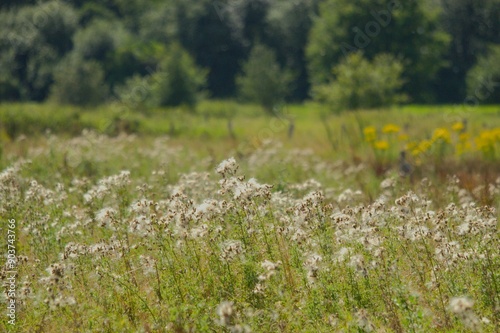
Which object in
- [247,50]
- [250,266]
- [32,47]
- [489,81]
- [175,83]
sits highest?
[250,266]

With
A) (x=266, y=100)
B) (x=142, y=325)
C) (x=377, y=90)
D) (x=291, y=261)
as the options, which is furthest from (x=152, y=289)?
(x=266, y=100)

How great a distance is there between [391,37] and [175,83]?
21741 millimetres

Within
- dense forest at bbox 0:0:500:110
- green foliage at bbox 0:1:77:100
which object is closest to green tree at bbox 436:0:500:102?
dense forest at bbox 0:0:500:110

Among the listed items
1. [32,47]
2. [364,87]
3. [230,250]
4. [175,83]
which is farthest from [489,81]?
[32,47]

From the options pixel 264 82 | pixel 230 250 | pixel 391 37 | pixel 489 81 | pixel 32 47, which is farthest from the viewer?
pixel 32 47

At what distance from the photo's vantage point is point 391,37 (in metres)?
Answer: 50.7

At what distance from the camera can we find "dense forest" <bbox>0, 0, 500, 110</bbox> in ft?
148

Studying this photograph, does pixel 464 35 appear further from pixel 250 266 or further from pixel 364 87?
pixel 250 266

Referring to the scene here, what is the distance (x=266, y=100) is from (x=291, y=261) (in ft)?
138

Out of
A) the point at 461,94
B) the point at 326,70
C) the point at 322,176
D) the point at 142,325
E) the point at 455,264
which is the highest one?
the point at 455,264

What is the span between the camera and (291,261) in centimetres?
553

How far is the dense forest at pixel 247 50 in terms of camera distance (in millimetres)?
45250

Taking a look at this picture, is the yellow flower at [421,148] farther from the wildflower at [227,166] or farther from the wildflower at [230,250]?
the wildflower at [230,250]

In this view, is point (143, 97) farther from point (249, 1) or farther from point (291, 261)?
point (291, 261)
